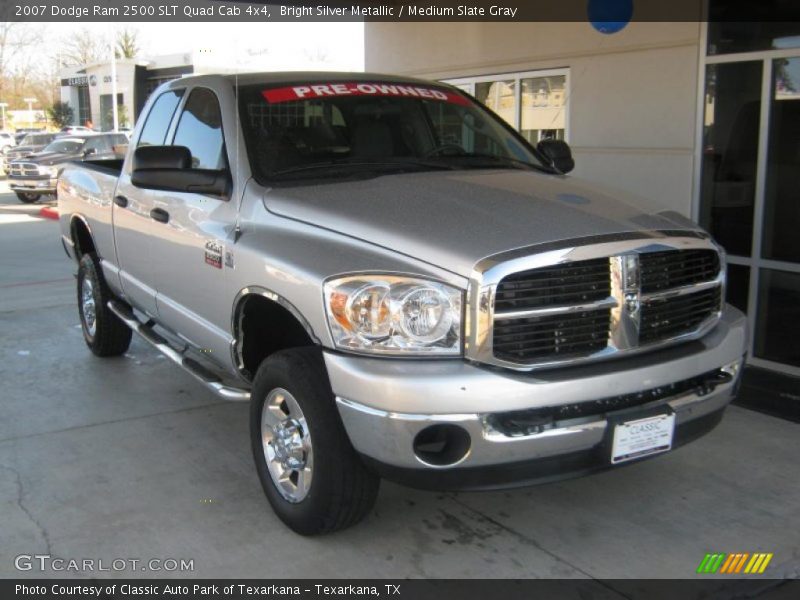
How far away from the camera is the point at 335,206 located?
3.70 m

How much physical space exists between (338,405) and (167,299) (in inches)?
81.4

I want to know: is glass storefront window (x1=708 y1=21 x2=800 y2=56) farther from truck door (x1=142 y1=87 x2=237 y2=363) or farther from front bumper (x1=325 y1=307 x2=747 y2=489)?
truck door (x1=142 y1=87 x2=237 y2=363)

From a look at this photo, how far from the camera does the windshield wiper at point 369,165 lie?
425cm

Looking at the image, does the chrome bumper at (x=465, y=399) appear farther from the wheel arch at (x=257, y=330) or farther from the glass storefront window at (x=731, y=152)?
→ the glass storefront window at (x=731, y=152)

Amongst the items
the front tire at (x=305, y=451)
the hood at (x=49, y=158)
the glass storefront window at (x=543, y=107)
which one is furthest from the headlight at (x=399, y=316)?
the hood at (x=49, y=158)

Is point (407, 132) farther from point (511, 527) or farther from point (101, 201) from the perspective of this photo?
point (101, 201)

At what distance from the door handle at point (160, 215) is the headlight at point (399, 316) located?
76.7 inches

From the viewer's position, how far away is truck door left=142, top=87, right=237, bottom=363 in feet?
13.6

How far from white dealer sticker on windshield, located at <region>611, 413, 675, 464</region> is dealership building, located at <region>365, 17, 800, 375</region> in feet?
9.29

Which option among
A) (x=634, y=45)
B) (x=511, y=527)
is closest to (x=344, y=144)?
(x=511, y=527)

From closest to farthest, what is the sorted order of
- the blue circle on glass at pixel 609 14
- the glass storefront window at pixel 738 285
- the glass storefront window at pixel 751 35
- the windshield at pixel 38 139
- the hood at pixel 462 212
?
1. the hood at pixel 462 212
2. the glass storefront window at pixel 751 35
3. the glass storefront window at pixel 738 285
4. the blue circle on glass at pixel 609 14
5. the windshield at pixel 38 139

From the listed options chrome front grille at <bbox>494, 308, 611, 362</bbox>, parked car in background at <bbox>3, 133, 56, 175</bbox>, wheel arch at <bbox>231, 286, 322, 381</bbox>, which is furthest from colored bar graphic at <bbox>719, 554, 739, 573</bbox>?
parked car in background at <bbox>3, 133, 56, 175</bbox>

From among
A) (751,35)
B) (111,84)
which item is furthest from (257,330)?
(111,84)

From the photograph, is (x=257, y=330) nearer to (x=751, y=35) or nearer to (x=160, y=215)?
(x=160, y=215)
